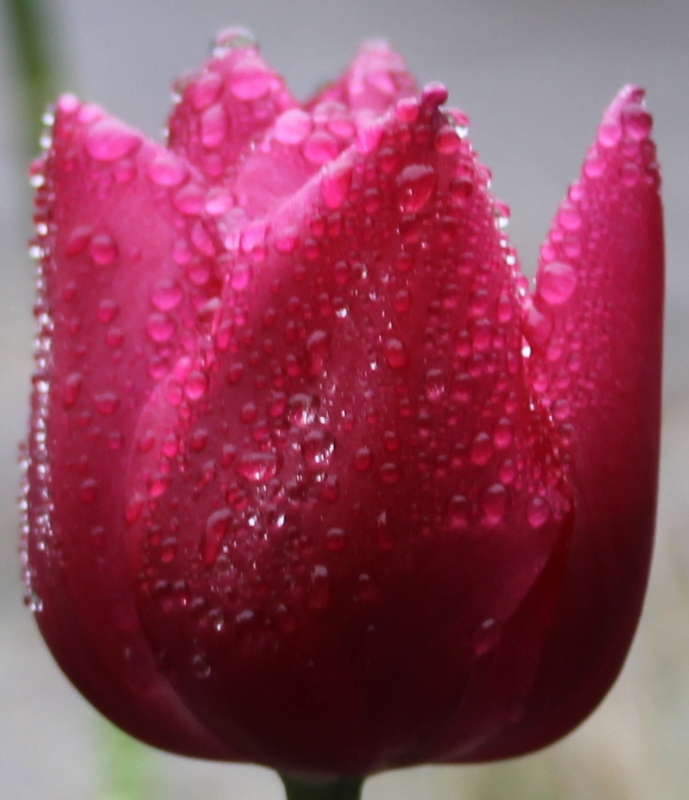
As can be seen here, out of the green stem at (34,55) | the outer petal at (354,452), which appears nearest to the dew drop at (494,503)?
the outer petal at (354,452)

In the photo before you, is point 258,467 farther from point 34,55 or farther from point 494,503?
point 34,55

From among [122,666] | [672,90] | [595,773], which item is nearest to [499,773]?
[595,773]

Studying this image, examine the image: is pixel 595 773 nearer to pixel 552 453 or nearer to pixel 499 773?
pixel 499 773

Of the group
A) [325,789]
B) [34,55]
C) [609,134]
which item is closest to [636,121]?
[609,134]

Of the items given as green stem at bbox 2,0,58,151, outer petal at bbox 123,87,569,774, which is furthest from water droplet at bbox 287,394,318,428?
green stem at bbox 2,0,58,151

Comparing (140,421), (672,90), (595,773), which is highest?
(672,90)

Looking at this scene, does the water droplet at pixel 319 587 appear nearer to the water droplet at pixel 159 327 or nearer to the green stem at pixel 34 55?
the water droplet at pixel 159 327
